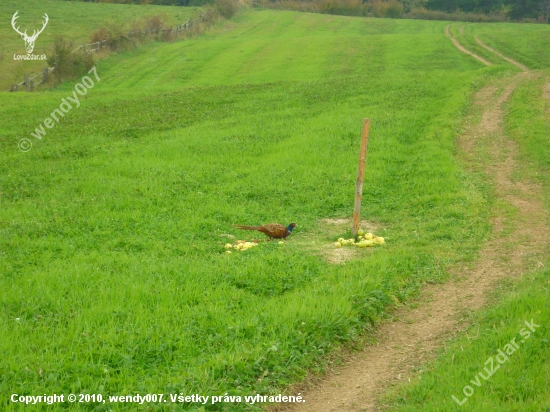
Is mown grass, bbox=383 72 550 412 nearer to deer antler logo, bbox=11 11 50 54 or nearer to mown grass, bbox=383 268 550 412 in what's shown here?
mown grass, bbox=383 268 550 412

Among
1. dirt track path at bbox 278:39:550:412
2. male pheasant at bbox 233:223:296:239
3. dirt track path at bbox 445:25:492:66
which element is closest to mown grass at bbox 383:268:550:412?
dirt track path at bbox 278:39:550:412

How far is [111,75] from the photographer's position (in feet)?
126

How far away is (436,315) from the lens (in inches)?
320

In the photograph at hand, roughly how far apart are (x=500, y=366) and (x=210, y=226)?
6.78 m

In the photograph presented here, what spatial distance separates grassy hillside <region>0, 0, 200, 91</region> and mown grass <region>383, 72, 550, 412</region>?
35.9 metres

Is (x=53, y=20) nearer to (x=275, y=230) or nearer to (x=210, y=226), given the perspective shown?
(x=210, y=226)

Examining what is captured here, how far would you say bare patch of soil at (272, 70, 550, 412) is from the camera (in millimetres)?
6388

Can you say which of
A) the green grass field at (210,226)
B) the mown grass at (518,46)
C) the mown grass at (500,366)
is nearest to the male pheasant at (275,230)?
the green grass field at (210,226)

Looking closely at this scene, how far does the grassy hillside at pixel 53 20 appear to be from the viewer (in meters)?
41.0

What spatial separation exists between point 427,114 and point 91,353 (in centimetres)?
1863

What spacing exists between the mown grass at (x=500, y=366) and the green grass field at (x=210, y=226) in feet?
4.11

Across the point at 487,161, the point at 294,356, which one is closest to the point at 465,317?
the point at 294,356

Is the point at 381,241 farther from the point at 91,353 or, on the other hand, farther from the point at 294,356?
the point at 91,353

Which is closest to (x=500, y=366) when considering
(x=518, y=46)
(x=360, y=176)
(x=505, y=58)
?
(x=360, y=176)
